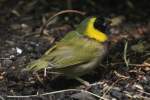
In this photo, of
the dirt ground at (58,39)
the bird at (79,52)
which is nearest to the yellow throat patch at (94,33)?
the bird at (79,52)

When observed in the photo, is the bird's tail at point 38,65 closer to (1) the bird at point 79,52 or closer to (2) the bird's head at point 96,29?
(1) the bird at point 79,52

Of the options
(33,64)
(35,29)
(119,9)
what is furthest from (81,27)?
(119,9)

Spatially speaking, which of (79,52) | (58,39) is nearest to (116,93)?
(79,52)

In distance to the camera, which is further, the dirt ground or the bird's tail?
the dirt ground

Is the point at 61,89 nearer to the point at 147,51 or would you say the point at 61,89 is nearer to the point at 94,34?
the point at 94,34

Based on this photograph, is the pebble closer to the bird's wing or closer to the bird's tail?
the bird's wing

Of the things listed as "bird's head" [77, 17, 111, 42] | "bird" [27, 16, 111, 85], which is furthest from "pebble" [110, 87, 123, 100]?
"bird's head" [77, 17, 111, 42]

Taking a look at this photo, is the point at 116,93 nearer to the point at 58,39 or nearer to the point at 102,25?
the point at 102,25
